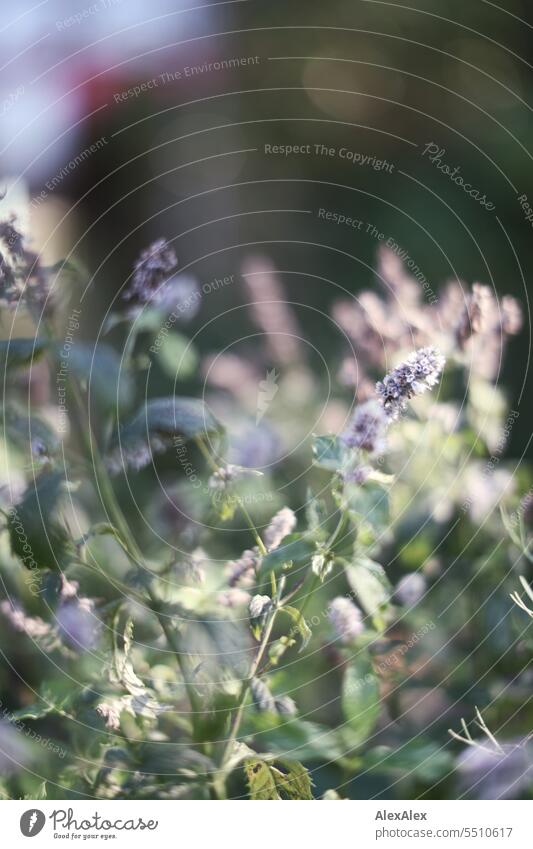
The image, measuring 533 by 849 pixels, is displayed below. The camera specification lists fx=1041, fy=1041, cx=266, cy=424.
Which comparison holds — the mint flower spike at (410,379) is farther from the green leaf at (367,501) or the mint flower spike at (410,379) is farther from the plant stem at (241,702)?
the plant stem at (241,702)

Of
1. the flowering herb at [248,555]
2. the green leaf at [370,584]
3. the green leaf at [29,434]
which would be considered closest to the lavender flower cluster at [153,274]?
the flowering herb at [248,555]

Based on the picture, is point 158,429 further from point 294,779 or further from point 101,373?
point 294,779

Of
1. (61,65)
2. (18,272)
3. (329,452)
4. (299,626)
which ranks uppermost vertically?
(61,65)

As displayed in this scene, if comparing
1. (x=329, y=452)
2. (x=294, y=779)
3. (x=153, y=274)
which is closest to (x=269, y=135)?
(x=153, y=274)

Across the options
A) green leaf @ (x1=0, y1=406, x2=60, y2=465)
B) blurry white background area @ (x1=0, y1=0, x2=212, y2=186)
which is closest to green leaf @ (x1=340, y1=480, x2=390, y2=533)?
green leaf @ (x1=0, y1=406, x2=60, y2=465)

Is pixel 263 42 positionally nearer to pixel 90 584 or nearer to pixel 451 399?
pixel 451 399

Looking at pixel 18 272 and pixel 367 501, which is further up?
pixel 18 272
